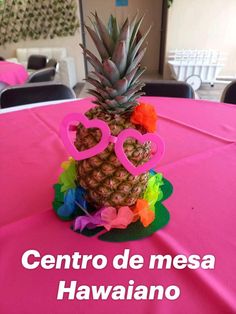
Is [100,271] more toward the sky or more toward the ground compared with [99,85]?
more toward the ground

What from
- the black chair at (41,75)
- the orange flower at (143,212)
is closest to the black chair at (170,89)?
the orange flower at (143,212)

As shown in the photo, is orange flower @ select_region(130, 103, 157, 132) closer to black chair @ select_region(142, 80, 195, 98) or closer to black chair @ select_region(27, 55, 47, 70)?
black chair @ select_region(142, 80, 195, 98)

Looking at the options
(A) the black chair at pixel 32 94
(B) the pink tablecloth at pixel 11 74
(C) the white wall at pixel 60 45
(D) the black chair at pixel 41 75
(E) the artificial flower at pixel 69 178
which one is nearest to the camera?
(E) the artificial flower at pixel 69 178

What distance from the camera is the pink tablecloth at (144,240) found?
18.1 inches

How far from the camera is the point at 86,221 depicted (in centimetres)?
60

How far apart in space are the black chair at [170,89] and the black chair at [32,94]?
0.54 metres

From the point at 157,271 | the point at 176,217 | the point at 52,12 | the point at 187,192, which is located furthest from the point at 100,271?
the point at 52,12

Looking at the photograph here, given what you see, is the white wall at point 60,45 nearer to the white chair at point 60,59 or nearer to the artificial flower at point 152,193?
the white chair at point 60,59

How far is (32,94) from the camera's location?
62.6 inches

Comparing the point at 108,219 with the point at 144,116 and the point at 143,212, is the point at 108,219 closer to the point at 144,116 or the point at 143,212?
the point at 143,212

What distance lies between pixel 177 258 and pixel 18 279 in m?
0.34

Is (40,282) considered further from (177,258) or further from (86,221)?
(177,258)

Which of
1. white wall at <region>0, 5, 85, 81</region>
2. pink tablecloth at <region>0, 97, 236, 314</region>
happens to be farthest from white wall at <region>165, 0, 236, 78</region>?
pink tablecloth at <region>0, 97, 236, 314</region>

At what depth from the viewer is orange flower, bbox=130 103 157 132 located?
0.56m
